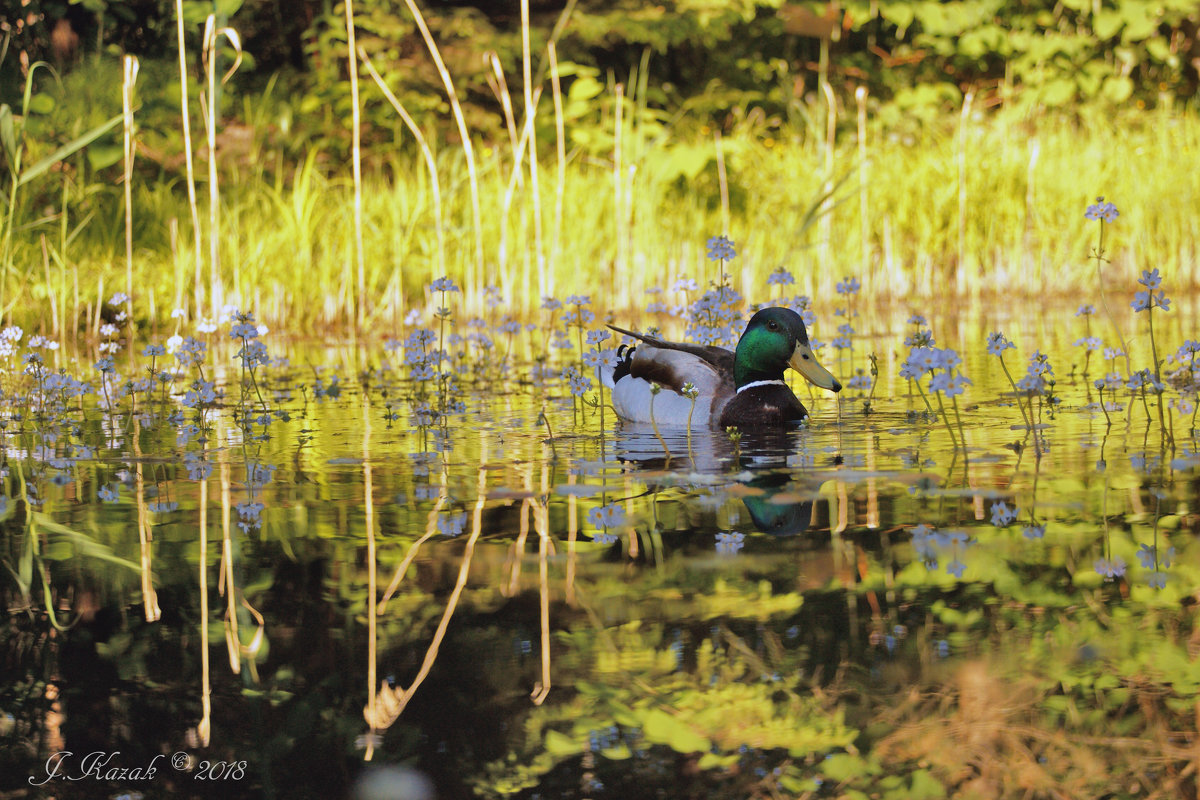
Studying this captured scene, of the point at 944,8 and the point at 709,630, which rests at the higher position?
the point at 944,8

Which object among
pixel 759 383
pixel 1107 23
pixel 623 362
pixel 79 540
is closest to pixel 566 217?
pixel 623 362

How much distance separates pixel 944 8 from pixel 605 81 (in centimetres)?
451

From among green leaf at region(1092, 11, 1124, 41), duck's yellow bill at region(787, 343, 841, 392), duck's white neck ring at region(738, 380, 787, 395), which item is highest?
green leaf at region(1092, 11, 1124, 41)

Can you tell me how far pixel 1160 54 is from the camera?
18156 mm

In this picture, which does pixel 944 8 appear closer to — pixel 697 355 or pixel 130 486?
pixel 697 355

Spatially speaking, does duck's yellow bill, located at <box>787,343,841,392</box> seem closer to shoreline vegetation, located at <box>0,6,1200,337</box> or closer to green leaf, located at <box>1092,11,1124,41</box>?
shoreline vegetation, located at <box>0,6,1200,337</box>

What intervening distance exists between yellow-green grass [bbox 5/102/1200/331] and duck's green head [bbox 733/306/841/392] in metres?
3.39

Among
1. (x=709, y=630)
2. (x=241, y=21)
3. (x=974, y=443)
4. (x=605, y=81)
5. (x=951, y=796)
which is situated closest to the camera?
(x=951, y=796)

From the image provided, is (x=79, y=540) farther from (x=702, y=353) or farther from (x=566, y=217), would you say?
(x=566, y=217)

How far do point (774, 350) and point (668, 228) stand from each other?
590 centimetres

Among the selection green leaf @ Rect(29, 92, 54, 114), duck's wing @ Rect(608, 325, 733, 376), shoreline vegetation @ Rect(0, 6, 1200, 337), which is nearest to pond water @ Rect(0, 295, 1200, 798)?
duck's wing @ Rect(608, 325, 733, 376)

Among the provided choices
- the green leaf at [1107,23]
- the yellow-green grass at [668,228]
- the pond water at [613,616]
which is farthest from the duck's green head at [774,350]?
the green leaf at [1107,23]

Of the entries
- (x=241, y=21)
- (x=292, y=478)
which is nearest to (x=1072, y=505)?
(x=292, y=478)

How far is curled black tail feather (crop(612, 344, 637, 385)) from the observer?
18.6ft
